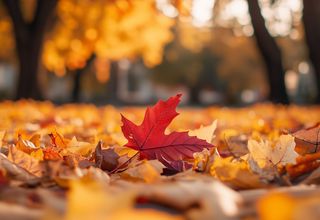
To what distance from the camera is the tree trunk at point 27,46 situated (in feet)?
50.1

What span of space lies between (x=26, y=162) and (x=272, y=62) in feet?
44.8

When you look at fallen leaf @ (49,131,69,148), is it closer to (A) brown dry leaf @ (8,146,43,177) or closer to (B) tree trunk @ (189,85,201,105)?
(A) brown dry leaf @ (8,146,43,177)

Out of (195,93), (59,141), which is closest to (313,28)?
(59,141)

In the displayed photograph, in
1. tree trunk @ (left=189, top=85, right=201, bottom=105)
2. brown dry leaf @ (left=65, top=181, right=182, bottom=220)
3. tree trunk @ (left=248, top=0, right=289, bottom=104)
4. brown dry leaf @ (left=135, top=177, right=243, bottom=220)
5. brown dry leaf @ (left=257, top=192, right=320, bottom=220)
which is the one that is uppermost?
brown dry leaf @ (left=65, top=181, right=182, bottom=220)

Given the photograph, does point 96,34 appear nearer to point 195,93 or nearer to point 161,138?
point 161,138

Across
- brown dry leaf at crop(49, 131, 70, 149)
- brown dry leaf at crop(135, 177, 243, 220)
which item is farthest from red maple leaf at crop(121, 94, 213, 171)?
brown dry leaf at crop(135, 177, 243, 220)

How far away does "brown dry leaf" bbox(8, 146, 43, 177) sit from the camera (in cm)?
139

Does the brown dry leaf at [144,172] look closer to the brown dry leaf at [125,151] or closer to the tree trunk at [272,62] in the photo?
the brown dry leaf at [125,151]

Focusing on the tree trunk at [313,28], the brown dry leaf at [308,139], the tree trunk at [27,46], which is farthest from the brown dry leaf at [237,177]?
the tree trunk at [27,46]

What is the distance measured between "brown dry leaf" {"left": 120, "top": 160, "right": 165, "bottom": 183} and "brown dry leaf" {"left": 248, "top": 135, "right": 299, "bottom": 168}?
26 cm

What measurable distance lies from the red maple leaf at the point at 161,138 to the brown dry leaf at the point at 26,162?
35cm

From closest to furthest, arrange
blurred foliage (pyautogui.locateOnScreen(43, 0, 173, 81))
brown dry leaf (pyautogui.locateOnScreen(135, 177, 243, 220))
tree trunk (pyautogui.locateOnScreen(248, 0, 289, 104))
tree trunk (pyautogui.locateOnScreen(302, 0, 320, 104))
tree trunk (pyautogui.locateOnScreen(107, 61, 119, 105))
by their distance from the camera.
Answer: brown dry leaf (pyautogui.locateOnScreen(135, 177, 243, 220)) < tree trunk (pyautogui.locateOnScreen(302, 0, 320, 104)) < tree trunk (pyautogui.locateOnScreen(248, 0, 289, 104)) < blurred foliage (pyautogui.locateOnScreen(43, 0, 173, 81)) < tree trunk (pyautogui.locateOnScreen(107, 61, 119, 105))

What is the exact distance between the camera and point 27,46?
15.5 m

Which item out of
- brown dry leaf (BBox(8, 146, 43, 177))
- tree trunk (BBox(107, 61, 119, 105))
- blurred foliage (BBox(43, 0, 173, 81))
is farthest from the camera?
tree trunk (BBox(107, 61, 119, 105))
